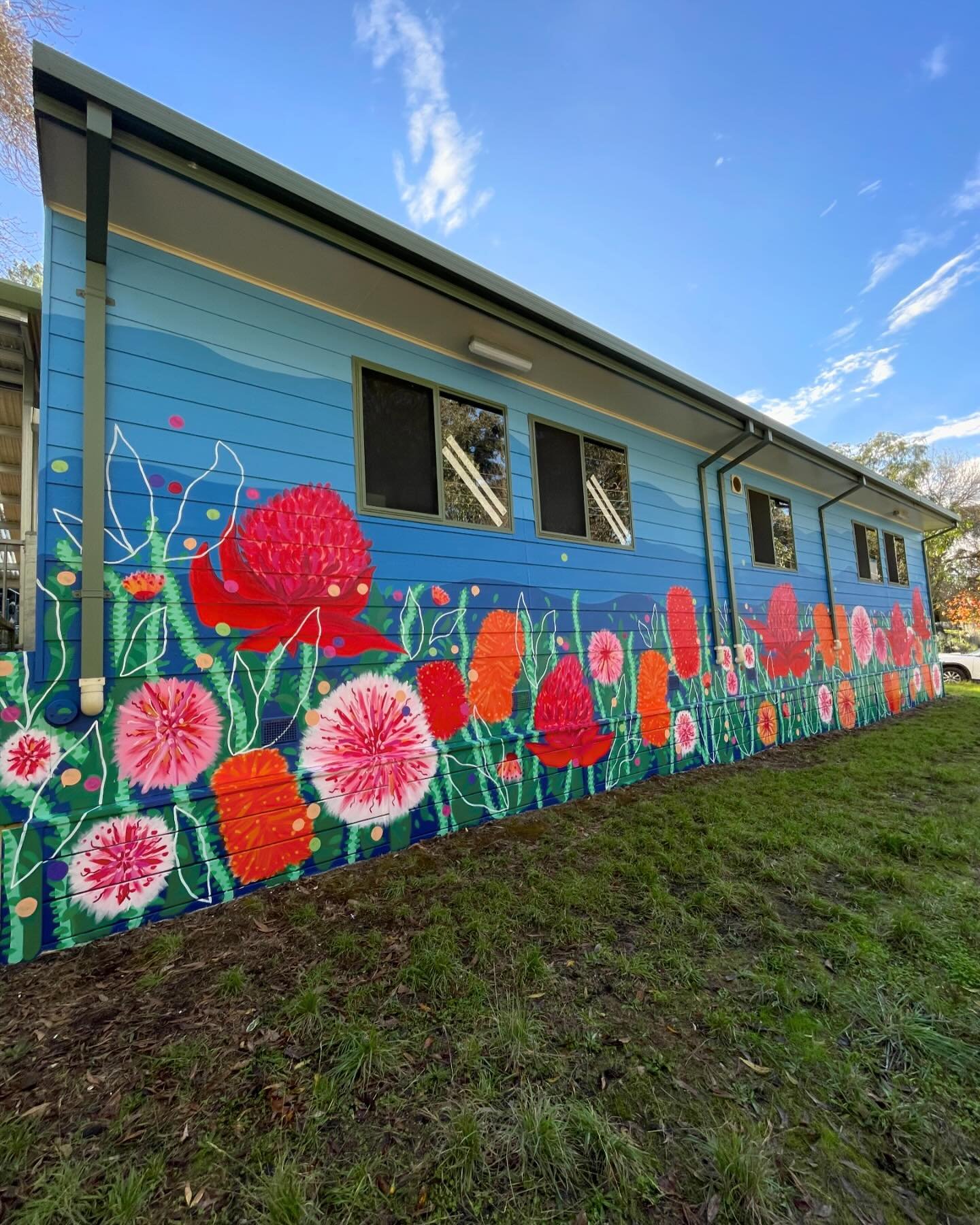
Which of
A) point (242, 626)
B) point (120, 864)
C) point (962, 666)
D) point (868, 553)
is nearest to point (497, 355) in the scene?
point (242, 626)

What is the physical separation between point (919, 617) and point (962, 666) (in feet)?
17.3

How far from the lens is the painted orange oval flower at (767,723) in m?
5.73

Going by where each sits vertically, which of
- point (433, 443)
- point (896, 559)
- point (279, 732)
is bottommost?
point (279, 732)

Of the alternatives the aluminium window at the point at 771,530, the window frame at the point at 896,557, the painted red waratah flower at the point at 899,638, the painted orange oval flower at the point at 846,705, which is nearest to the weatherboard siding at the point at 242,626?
the aluminium window at the point at 771,530

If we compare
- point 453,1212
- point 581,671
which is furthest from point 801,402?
point 453,1212

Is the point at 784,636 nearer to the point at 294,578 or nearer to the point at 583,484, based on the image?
the point at 583,484

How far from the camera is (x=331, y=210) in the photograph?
237cm

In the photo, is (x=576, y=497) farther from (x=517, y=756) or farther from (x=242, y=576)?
(x=242, y=576)

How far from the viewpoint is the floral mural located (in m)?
2.12

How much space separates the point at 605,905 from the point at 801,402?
26.3m

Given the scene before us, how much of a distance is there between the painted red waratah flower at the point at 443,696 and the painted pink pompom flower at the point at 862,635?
7.04m

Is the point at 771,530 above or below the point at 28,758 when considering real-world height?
above

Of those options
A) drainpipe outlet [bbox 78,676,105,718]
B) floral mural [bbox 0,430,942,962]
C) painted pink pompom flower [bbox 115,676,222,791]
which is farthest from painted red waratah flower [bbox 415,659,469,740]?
drainpipe outlet [bbox 78,676,105,718]

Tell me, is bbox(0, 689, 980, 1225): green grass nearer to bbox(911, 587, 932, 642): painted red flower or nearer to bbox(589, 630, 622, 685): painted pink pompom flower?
bbox(589, 630, 622, 685): painted pink pompom flower
